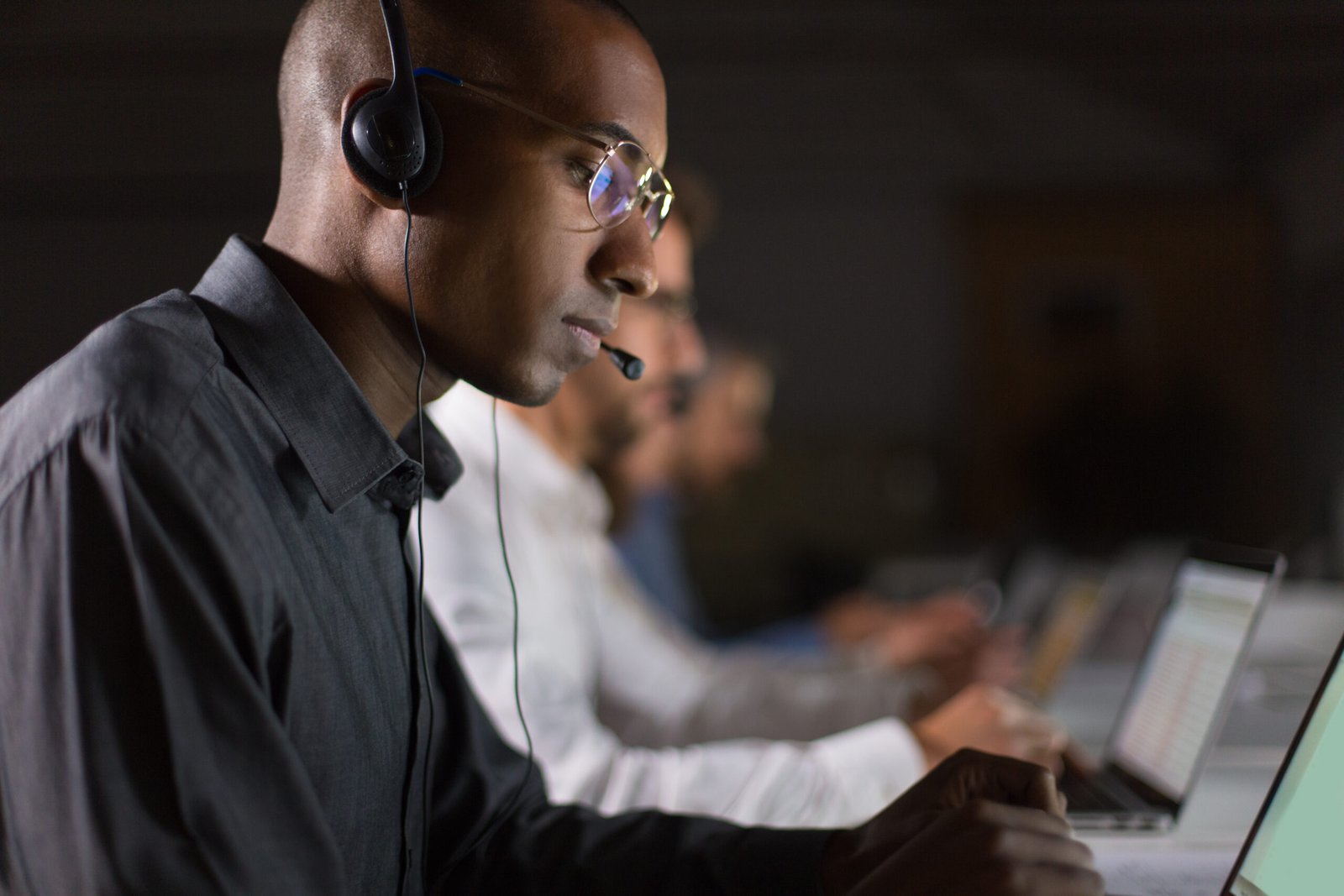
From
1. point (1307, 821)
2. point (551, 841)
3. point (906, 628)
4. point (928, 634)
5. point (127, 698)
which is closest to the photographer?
point (127, 698)

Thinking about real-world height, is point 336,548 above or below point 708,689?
above

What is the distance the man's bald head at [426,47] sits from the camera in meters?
0.81

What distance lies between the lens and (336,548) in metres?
0.77

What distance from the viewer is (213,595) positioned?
60 cm

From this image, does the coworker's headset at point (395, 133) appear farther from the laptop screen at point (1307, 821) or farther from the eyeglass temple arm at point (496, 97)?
the laptop screen at point (1307, 821)

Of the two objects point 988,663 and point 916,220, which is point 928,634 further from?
point 916,220

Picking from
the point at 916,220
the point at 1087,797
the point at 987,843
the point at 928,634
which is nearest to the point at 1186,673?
the point at 1087,797

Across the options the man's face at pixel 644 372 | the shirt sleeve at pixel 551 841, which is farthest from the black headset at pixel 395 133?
the man's face at pixel 644 372

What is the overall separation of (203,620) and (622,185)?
1.51 ft

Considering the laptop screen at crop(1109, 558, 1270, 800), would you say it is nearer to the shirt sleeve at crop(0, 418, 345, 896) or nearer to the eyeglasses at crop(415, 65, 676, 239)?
the eyeglasses at crop(415, 65, 676, 239)

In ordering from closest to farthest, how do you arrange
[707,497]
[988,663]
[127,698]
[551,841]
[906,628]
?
[127,698], [551,841], [988,663], [906,628], [707,497]

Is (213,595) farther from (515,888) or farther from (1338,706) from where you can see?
(1338,706)

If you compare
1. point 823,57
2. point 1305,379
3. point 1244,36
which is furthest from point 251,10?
point 1305,379

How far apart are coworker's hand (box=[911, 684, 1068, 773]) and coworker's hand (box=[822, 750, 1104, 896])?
0.37 m
